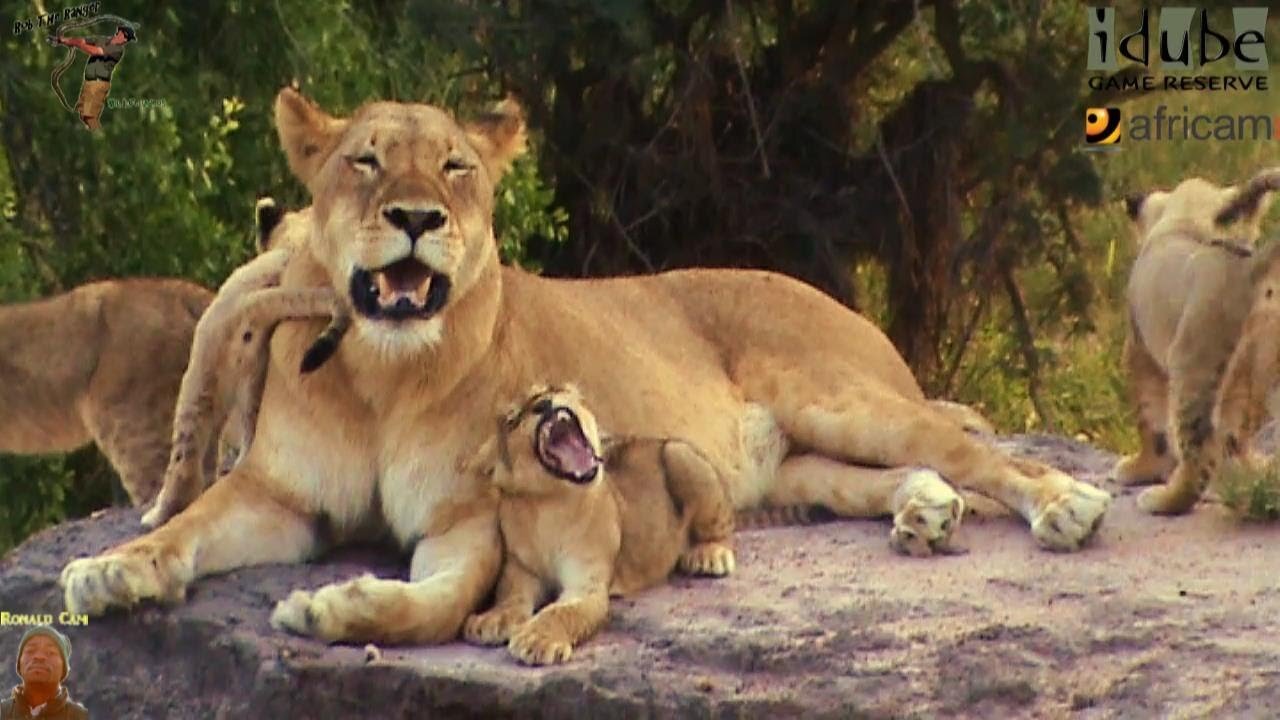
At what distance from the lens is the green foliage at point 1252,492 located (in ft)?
20.0

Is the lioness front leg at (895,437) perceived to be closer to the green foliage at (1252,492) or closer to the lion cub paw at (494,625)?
the green foliage at (1252,492)

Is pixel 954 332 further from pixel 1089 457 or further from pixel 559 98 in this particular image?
pixel 1089 457

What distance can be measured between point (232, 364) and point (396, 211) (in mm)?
987

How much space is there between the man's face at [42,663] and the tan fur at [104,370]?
2021 mm

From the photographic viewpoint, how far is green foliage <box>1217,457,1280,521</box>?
20.0 ft

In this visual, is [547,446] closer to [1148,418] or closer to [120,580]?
[120,580]

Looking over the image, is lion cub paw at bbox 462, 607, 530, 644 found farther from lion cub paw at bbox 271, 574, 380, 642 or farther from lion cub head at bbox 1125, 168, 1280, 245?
lion cub head at bbox 1125, 168, 1280, 245

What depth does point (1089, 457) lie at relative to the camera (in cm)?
769

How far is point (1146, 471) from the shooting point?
702cm

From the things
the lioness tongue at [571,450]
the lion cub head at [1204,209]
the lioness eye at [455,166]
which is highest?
the lioness eye at [455,166]

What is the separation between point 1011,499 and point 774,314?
1.13 m

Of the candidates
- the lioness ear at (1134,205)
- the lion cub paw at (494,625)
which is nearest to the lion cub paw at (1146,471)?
the lioness ear at (1134,205)

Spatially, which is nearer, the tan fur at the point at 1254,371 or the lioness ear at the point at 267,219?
the tan fur at the point at 1254,371

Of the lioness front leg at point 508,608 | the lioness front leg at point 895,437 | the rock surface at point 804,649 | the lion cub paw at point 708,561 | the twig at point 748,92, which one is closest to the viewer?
the rock surface at point 804,649
